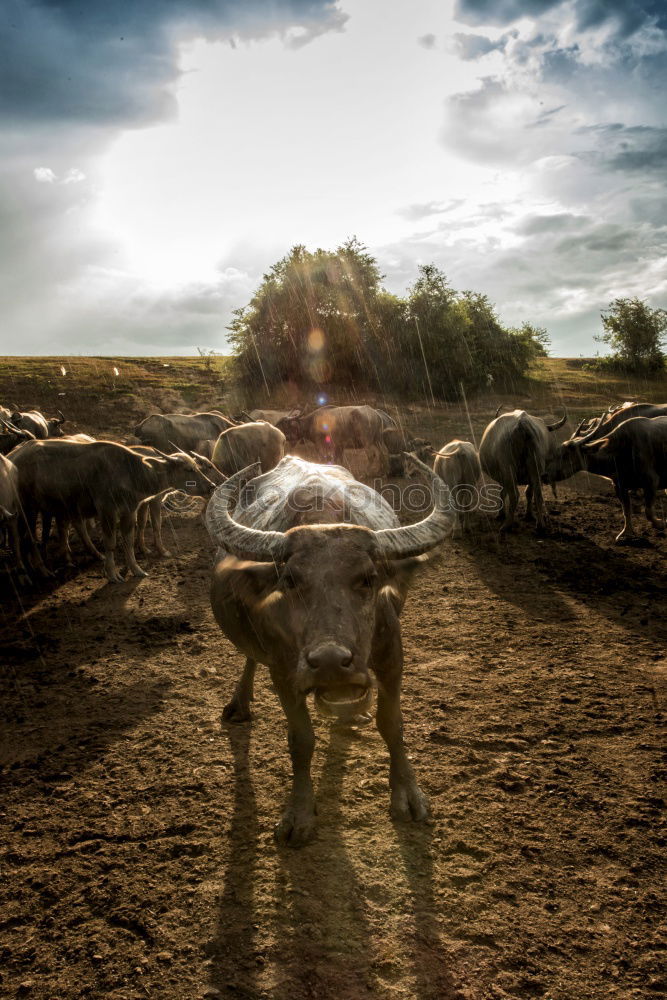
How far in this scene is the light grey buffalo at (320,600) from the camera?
2699 mm

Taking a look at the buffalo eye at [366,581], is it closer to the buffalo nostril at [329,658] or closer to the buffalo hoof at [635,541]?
the buffalo nostril at [329,658]

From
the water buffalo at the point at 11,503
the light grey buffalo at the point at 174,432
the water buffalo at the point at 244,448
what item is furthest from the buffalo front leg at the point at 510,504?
the water buffalo at the point at 11,503

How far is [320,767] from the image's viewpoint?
13.8 feet

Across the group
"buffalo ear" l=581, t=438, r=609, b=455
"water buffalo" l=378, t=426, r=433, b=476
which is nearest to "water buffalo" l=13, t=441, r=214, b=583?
"buffalo ear" l=581, t=438, r=609, b=455

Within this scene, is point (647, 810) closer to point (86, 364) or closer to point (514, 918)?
point (514, 918)

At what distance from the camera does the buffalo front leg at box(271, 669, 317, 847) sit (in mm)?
3379

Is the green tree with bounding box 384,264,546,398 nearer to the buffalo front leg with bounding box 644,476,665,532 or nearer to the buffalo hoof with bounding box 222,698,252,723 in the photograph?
the buffalo front leg with bounding box 644,476,665,532

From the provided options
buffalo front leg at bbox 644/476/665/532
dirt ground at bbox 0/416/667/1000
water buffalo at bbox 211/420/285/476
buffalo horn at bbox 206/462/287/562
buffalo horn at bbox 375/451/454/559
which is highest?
water buffalo at bbox 211/420/285/476

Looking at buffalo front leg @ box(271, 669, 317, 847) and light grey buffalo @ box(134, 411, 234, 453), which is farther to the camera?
light grey buffalo @ box(134, 411, 234, 453)

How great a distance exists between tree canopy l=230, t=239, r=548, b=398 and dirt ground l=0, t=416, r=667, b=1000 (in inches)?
1052

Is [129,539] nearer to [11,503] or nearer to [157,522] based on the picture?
[157,522]

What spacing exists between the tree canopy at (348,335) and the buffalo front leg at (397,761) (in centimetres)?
2902

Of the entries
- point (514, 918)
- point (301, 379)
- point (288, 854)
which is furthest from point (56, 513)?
point (301, 379)

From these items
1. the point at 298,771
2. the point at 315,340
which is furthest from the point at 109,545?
the point at 315,340
